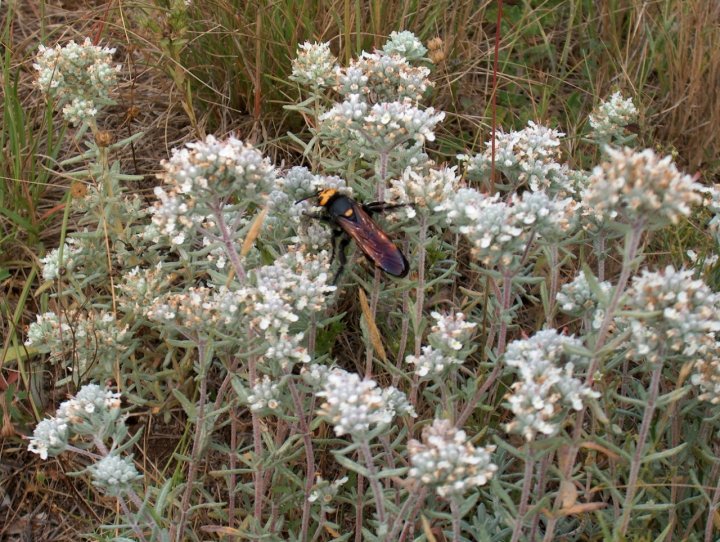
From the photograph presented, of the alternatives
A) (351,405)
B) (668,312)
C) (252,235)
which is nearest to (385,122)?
(252,235)

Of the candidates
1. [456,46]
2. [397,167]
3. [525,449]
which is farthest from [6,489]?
[456,46]

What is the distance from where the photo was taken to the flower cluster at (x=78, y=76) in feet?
14.4

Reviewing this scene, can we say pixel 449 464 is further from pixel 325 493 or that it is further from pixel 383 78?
pixel 383 78

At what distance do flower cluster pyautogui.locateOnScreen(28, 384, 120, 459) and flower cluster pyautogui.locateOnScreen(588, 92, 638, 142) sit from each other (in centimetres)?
284

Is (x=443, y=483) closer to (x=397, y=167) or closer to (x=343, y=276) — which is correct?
(x=343, y=276)

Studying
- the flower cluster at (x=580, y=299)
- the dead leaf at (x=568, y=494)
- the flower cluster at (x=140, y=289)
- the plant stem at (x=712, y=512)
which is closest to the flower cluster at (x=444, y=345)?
the flower cluster at (x=580, y=299)

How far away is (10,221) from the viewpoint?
5340mm

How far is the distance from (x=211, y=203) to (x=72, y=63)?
168cm

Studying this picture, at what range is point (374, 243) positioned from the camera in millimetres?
3729

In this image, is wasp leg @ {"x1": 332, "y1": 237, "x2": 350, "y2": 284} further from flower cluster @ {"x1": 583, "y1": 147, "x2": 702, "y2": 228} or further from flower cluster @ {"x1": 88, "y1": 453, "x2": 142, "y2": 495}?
flower cluster @ {"x1": 583, "y1": 147, "x2": 702, "y2": 228}

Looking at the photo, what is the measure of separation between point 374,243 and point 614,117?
1.73m

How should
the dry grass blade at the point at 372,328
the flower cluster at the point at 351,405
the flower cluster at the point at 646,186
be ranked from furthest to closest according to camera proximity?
the dry grass blade at the point at 372,328, the flower cluster at the point at 351,405, the flower cluster at the point at 646,186

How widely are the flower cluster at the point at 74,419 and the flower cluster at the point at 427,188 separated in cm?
140

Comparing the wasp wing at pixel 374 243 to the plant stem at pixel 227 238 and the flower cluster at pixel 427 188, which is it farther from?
the plant stem at pixel 227 238
